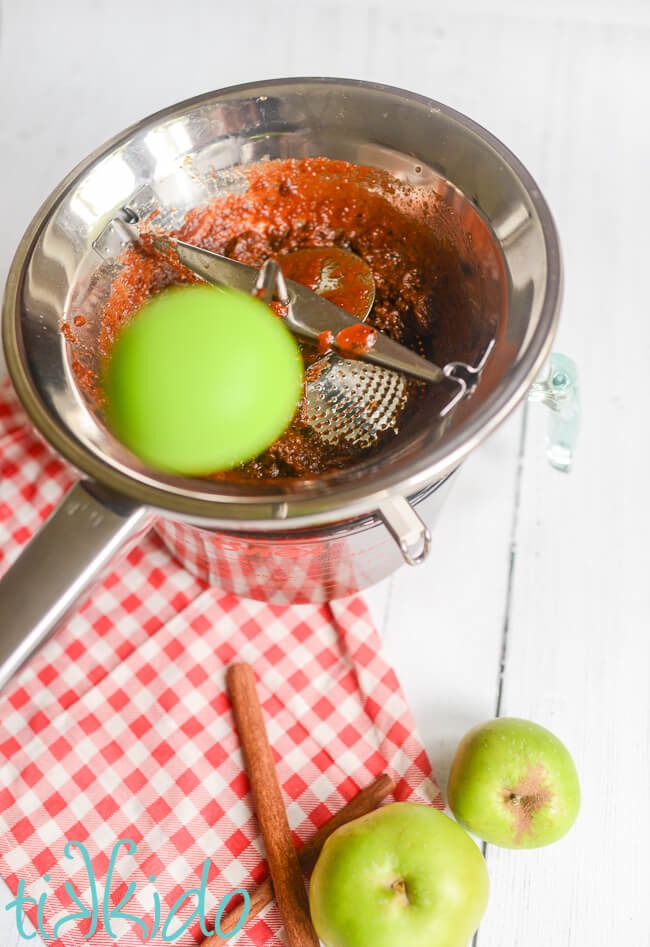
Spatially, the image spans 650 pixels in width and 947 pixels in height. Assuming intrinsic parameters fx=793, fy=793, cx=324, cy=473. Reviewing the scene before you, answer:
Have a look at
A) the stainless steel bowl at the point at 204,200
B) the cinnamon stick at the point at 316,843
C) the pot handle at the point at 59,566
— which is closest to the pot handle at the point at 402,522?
the stainless steel bowl at the point at 204,200

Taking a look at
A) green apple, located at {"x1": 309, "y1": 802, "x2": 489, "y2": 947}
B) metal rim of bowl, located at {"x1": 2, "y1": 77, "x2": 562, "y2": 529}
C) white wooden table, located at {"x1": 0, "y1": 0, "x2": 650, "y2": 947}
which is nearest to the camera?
metal rim of bowl, located at {"x1": 2, "y1": 77, "x2": 562, "y2": 529}

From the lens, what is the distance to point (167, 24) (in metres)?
0.95

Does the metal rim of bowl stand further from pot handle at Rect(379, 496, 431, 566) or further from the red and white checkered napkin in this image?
the red and white checkered napkin

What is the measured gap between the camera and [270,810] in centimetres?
61

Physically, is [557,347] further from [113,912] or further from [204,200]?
[113,912]

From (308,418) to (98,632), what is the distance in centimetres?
29

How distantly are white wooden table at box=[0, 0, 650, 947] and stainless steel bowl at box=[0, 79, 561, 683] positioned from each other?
175 millimetres

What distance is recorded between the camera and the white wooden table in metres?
0.66

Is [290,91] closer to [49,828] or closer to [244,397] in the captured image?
[244,397]

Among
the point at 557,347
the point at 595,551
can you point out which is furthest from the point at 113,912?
the point at 557,347

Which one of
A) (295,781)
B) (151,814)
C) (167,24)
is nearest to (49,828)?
(151,814)

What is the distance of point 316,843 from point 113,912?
0.16m

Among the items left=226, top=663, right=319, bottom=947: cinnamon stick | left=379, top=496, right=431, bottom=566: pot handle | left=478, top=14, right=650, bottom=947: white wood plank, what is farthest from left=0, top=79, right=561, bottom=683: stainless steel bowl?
left=478, top=14, right=650, bottom=947: white wood plank

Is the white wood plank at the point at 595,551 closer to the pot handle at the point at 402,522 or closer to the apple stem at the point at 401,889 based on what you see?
the apple stem at the point at 401,889
